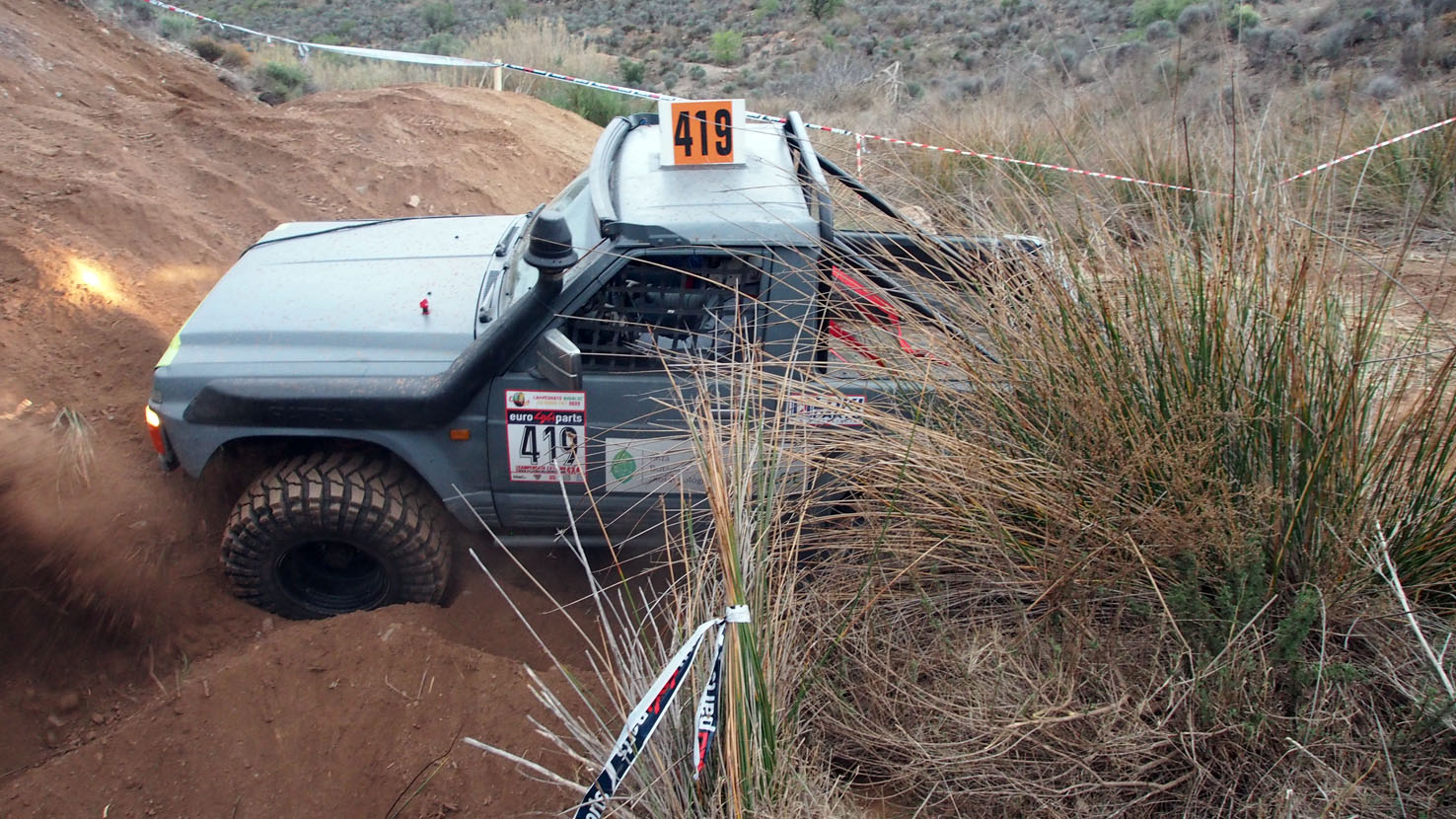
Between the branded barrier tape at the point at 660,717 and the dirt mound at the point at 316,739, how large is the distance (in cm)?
71

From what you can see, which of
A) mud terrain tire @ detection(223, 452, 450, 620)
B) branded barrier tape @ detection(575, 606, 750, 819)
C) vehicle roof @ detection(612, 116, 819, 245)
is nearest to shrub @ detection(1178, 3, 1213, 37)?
vehicle roof @ detection(612, 116, 819, 245)

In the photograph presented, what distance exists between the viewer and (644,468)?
3.37 meters

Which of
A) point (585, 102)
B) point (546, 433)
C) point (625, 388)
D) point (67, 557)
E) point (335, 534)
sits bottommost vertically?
point (67, 557)

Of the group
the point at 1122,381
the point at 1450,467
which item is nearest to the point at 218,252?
the point at 1122,381

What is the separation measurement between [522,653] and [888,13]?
22.8 metres

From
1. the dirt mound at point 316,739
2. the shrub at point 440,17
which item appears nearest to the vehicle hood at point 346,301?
the dirt mound at point 316,739

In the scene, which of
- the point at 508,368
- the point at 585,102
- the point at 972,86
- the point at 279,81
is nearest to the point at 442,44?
the point at 279,81

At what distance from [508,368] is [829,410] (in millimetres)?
1230

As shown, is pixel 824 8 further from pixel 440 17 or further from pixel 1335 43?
pixel 1335 43

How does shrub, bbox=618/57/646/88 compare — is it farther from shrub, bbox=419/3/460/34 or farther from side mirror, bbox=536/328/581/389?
side mirror, bbox=536/328/581/389

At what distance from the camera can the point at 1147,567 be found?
91.8 inches

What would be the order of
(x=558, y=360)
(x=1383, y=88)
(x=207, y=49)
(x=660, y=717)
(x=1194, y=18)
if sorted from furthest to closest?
1. (x=1194, y=18)
2. (x=207, y=49)
3. (x=1383, y=88)
4. (x=558, y=360)
5. (x=660, y=717)

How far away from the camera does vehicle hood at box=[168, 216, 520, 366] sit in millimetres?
3537

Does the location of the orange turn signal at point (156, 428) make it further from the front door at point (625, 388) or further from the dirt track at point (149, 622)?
the front door at point (625, 388)
